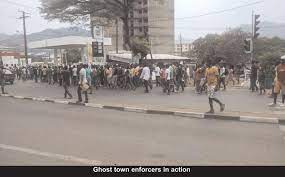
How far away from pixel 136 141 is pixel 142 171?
2.73 meters

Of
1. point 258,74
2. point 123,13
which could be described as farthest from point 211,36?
point 258,74

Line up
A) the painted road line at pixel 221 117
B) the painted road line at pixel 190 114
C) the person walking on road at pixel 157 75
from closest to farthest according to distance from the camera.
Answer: the painted road line at pixel 221 117 < the painted road line at pixel 190 114 < the person walking on road at pixel 157 75

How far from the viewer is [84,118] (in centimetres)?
1377

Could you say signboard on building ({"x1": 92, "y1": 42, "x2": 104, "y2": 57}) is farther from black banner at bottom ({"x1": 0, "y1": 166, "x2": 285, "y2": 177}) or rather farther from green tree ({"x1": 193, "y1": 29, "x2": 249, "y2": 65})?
green tree ({"x1": 193, "y1": 29, "x2": 249, "y2": 65})

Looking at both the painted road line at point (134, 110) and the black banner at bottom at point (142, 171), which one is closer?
the black banner at bottom at point (142, 171)

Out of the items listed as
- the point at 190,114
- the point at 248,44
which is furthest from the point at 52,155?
the point at 248,44

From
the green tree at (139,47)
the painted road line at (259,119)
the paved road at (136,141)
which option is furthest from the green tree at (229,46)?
the paved road at (136,141)

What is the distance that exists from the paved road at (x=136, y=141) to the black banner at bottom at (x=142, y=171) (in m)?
0.39

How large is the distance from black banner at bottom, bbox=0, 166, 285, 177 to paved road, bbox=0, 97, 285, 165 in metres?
0.39

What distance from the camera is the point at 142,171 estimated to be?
6875 millimetres

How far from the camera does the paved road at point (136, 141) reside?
7887mm

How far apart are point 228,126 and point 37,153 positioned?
17.8 ft

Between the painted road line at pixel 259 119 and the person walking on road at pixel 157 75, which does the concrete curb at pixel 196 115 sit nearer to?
the painted road line at pixel 259 119

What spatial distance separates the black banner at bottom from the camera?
22.2ft
